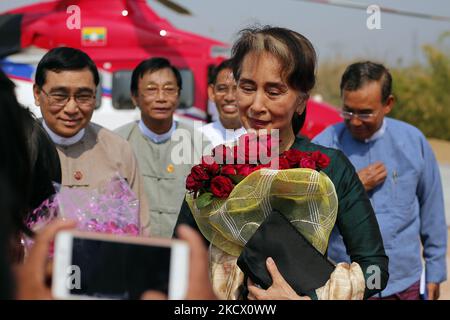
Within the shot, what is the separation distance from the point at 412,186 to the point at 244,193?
2.23m

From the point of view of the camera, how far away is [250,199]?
80.8 inches

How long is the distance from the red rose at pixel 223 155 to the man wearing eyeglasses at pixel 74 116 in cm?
137

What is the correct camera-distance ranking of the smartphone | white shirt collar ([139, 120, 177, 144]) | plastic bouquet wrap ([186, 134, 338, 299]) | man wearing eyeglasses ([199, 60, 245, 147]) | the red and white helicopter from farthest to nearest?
1. the red and white helicopter
2. man wearing eyeglasses ([199, 60, 245, 147])
3. white shirt collar ([139, 120, 177, 144])
4. plastic bouquet wrap ([186, 134, 338, 299])
5. the smartphone

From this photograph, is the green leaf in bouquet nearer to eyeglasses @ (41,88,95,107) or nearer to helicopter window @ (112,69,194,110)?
eyeglasses @ (41,88,95,107)

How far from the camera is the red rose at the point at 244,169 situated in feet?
7.01

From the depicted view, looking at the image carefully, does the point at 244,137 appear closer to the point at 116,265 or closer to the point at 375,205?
the point at 116,265

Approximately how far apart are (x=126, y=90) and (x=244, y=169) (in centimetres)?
898

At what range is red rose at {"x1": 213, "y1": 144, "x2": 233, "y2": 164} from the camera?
2244 millimetres

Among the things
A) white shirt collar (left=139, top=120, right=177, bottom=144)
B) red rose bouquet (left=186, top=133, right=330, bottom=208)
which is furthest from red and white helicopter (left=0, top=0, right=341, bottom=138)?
red rose bouquet (left=186, top=133, right=330, bottom=208)

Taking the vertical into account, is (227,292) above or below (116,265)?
below

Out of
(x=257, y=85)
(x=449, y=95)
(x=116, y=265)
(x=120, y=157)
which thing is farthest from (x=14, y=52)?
(x=449, y=95)

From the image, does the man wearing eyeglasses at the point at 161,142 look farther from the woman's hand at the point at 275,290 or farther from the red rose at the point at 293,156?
the woman's hand at the point at 275,290

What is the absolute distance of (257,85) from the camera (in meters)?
2.31
